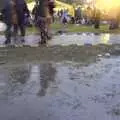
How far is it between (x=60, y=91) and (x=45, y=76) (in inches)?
68.3

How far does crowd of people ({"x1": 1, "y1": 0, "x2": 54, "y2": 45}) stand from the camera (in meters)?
19.1

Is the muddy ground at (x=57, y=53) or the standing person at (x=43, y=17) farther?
the standing person at (x=43, y=17)

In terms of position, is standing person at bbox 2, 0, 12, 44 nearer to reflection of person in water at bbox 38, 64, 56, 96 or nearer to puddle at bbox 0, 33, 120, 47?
puddle at bbox 0, 33, 120, 47

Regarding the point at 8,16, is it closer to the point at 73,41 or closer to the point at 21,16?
the point at 21,16

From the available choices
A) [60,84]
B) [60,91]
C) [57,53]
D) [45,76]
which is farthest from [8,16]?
[60,91]

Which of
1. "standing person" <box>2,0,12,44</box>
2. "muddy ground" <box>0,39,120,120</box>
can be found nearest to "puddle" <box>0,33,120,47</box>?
"standing person" <box>2,0,12,44</box>

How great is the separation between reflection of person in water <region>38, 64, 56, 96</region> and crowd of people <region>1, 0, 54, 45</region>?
6169 mm

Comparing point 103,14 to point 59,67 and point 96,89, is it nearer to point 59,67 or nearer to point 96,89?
point 59,67

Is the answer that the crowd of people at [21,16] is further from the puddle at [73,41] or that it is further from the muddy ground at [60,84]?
the muddy ground at [60,84]

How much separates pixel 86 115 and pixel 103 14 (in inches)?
1009

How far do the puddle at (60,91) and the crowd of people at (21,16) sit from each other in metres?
5.98

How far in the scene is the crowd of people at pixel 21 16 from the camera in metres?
19.1

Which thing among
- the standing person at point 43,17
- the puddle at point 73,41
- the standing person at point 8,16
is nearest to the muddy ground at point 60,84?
the puddle at point 73,41

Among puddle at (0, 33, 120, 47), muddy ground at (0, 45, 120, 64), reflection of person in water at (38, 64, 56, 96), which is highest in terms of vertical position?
reflection of person in water at (38, 64, 56, 96)
